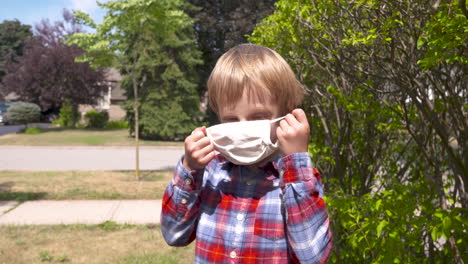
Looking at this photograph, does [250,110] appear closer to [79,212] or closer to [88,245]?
[88,245]

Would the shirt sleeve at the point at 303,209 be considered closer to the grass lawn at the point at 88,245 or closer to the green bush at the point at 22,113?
the grass lawn at the point at 88,245

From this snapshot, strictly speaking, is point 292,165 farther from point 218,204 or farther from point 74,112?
point 74,112

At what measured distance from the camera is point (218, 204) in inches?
61.6

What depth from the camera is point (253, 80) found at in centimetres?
149

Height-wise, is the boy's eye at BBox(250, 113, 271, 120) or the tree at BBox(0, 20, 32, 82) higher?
the tree at BBox(0, 20, 32, 82)

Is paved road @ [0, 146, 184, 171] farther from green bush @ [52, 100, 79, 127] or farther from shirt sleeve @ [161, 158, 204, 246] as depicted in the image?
green bush @ [52, 100, 79, 127]

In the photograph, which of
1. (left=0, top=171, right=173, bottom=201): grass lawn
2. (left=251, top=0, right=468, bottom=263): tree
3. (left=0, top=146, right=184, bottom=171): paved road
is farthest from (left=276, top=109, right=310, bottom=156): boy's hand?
(left=0, top=146, right=184, bottom=171): paved road

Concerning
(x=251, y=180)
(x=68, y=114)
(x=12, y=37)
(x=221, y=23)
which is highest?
(x=12, y=37)

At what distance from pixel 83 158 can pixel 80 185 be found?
5.29 metres

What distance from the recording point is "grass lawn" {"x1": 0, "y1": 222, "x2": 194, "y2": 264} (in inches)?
169

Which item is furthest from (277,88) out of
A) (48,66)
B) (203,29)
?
(48,66)

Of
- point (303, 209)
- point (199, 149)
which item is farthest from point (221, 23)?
point (303, 209)

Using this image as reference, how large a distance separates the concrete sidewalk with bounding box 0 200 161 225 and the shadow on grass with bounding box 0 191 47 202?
204 millimetres

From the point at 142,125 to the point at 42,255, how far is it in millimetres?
16490
